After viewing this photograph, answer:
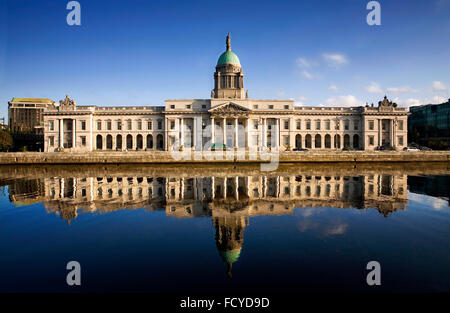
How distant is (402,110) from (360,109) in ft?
33.6

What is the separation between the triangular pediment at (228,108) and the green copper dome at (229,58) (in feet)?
63.0

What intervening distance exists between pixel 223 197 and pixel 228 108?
4733 cm

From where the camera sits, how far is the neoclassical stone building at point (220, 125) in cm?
6638

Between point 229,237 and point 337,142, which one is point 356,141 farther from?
point 229,237

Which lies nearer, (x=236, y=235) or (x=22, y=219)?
(x=236, y=235)

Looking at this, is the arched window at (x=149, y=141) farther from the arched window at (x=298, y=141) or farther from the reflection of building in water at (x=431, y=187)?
the reflection of building in water at (x=431, y=187)

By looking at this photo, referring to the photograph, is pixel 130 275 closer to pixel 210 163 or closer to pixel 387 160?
pixel 210 163

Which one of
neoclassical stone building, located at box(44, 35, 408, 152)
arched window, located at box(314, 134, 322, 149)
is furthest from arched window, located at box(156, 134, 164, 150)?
arched window, located at box(314, 134, 322, 149)

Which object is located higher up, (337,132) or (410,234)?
(337,132)

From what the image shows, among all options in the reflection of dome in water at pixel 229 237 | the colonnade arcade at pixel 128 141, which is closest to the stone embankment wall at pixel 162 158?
the colonnade arcade at pixel 128 141

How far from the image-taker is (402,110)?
6956 cm
